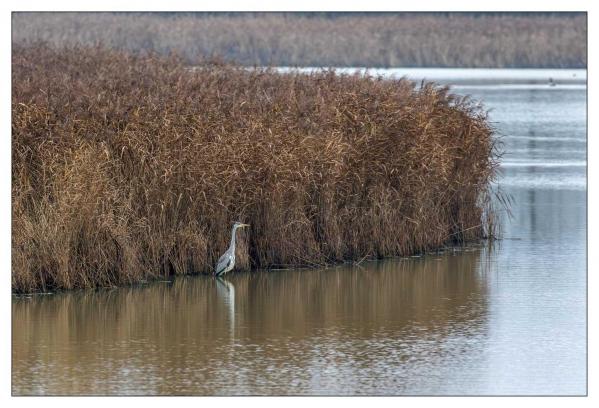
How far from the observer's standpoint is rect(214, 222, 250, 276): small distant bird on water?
11.9m

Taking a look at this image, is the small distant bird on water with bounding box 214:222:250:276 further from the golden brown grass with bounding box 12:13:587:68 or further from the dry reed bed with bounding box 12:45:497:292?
the golden brown grass with bounding box 12:13:587:68

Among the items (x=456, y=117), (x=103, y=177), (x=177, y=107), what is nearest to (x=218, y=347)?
(x=103, y=177)

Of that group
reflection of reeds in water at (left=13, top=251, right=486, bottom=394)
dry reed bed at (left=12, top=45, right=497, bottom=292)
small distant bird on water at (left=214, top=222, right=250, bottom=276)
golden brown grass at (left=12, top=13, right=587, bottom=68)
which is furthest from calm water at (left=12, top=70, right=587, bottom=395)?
golden brown grass at (left=12, top=13, right=587, bottom=68)

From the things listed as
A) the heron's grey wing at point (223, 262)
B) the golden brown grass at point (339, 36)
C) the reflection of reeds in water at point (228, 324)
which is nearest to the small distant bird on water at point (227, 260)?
the heron's grey wing at point (223, 262)

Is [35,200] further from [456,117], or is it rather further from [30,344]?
[456,117]

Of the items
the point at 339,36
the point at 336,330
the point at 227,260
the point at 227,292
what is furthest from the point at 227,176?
the point at 339,36

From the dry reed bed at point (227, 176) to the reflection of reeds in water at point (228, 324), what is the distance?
32 cm

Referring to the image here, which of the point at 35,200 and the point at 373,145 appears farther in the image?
the point at 373,145

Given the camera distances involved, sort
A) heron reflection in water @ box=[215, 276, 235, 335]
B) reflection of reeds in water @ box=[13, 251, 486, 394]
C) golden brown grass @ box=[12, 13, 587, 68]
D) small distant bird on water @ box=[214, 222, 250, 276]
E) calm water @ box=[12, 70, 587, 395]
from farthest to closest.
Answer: golden brown grass @ box=[12, 13, 587, 68] < small distant bird on water @ box=[214, 222, 250, 276] < heron reflection in water @ box=[215, 276, 235, 335] < reflection of reeds in water @ box=[13, 251, 486, 394] < calm water @ box=[12, 70, 587, 395]

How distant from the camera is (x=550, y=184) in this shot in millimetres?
19141

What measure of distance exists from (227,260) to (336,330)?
1.86 m

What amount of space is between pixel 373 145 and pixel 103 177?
304cm

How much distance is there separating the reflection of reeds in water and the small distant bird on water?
0.43 feet

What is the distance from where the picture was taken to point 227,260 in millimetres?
11906
